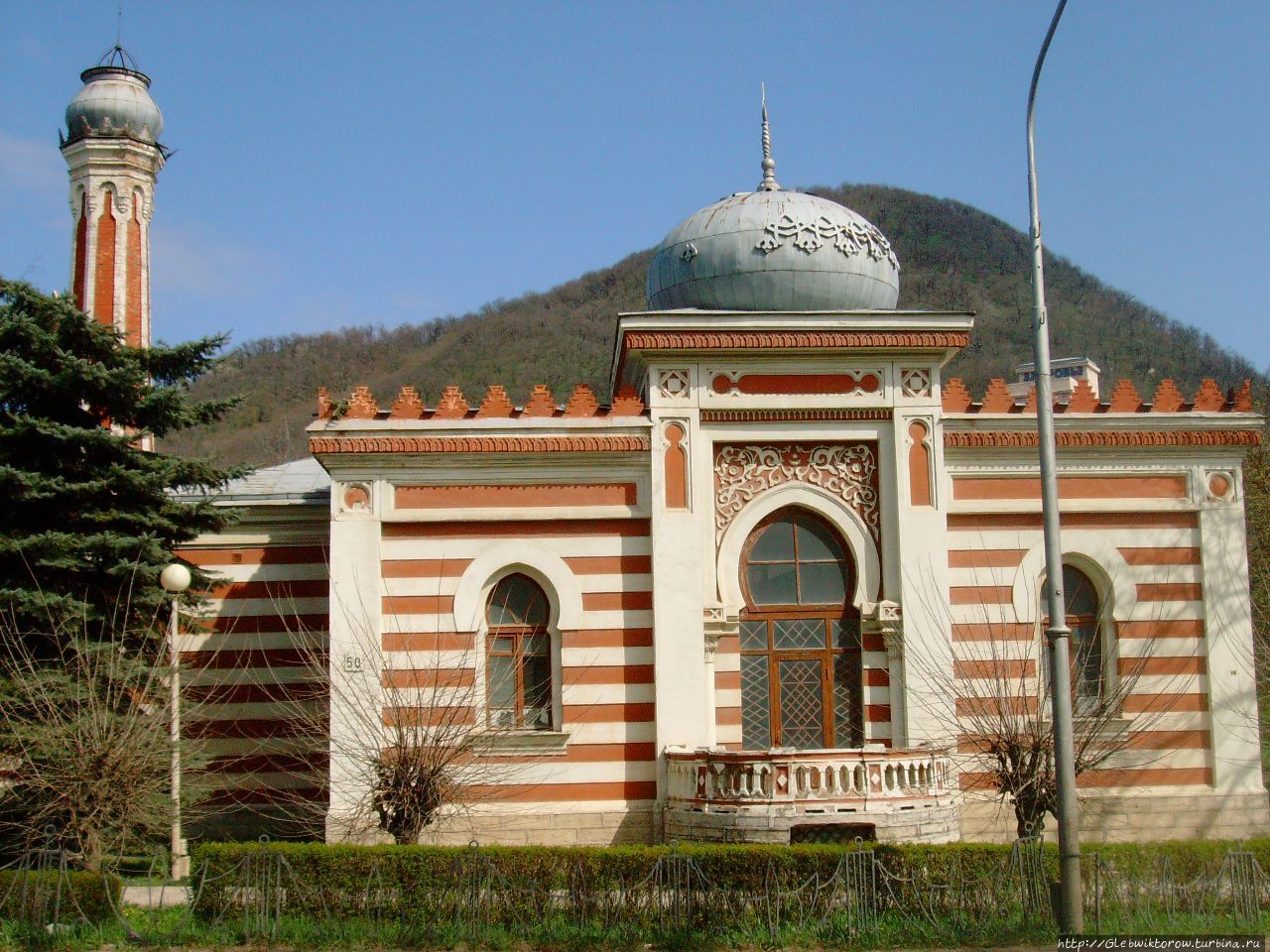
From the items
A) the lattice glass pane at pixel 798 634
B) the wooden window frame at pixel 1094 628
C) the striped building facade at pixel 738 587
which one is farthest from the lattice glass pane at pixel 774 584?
the wooden window frame at pixel 1094 628

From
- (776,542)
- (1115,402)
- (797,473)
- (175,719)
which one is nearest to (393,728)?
(175,719)

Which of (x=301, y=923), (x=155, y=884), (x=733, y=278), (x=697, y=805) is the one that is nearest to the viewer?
(x=301, y=923)

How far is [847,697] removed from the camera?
2291 centimetres

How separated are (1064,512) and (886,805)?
265 inches

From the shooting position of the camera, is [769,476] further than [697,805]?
Yes

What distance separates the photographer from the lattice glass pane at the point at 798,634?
75.4ft

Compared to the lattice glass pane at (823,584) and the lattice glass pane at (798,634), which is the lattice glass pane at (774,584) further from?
the lattice glass pane at (798,634)

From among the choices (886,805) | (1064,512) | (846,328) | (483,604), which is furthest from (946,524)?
(483,604)

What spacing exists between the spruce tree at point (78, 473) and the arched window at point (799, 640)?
9.10 meters

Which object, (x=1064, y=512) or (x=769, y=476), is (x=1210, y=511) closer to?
(x=1064, y=512)

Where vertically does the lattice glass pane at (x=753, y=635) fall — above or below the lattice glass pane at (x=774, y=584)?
below

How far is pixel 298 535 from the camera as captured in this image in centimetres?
2431

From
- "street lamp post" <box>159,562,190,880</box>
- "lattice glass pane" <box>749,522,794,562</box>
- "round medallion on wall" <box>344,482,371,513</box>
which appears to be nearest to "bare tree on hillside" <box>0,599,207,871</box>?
"street lamp post" <box>159,562,190,880</box>

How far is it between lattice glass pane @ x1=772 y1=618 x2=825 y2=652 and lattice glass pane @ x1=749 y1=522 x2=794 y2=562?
1.07 metres
